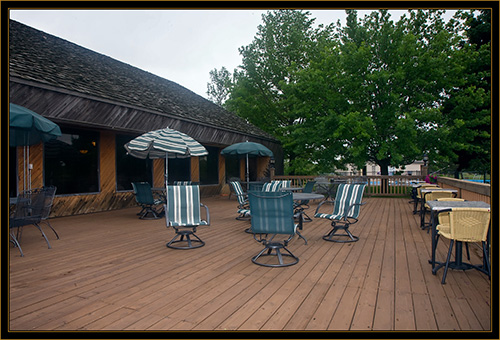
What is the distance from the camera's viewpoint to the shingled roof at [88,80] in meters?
6.80

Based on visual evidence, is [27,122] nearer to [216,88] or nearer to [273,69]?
[273,69]

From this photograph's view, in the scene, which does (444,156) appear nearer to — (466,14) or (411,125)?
(411,125)

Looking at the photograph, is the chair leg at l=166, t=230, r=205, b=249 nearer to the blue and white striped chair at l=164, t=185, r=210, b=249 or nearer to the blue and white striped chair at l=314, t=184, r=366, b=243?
the blue and white striped chair at l=164, t=185, r=210, b=249

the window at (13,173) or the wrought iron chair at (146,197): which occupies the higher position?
the window at (13,173)

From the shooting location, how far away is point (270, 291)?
296 centimetres

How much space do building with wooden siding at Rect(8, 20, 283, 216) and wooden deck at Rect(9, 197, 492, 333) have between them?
290 cm

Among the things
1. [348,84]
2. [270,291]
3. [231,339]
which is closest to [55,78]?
[270,291]

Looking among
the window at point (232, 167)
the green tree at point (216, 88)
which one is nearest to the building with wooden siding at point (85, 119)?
the window at point (232, 167)

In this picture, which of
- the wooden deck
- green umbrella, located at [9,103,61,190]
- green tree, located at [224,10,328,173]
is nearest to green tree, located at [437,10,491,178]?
green tree, located at [224,10,328,173]

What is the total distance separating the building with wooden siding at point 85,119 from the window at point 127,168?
30 millimetres

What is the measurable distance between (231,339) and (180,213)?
2948 millimetres

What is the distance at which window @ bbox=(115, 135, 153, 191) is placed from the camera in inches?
Result: 371

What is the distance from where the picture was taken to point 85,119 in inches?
285

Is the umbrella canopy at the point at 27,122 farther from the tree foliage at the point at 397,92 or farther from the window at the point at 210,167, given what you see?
the tree foliage at the point at 397,92
